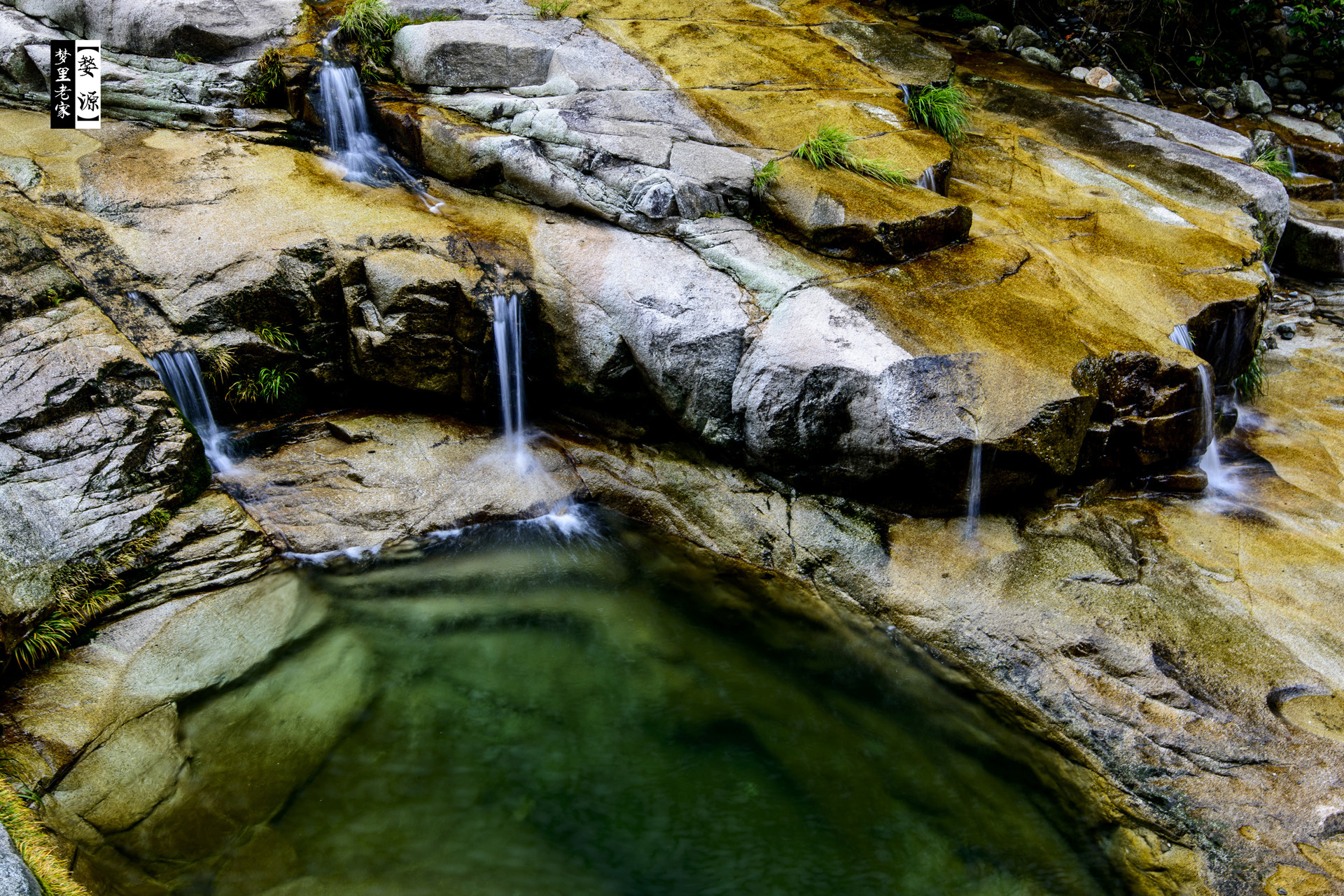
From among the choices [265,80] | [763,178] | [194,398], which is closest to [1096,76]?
[763,178]

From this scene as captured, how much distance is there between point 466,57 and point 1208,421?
6.74 metres

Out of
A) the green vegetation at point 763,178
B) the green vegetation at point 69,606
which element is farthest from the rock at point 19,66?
the green vegetation at point 763,178

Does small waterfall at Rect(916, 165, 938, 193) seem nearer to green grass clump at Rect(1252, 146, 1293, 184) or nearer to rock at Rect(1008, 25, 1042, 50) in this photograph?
green grass clump at Rect(1252, 146, 1293, 184)

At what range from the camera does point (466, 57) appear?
292 inches

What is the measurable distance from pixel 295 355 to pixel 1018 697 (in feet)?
17.6

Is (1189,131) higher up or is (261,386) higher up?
(1189,131)

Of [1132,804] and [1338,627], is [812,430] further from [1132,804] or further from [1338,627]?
[1338,627]

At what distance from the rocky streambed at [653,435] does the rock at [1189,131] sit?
88 centimetres

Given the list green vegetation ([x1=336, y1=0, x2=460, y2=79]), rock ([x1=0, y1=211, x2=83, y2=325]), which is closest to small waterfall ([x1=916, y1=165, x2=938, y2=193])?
green vegetation ([x1=336, y1=0, x2=460, y2=79])

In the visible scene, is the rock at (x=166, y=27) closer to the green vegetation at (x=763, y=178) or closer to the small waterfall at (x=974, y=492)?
the green vegetation at (x=763, y=178)

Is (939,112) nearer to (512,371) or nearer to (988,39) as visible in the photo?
(988,39)

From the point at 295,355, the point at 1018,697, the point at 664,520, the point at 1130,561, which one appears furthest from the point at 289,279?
the point at 1130,561

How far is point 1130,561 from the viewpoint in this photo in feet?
17.3

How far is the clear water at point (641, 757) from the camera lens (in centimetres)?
398
